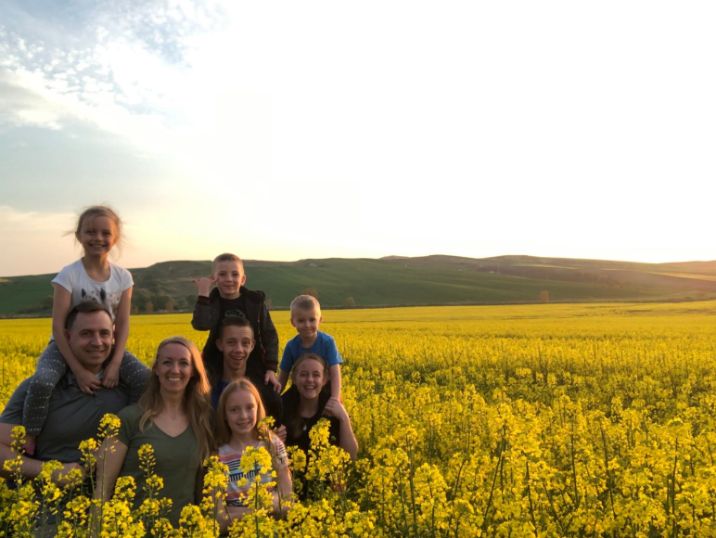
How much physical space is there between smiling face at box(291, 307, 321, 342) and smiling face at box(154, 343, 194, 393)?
1.75 meters

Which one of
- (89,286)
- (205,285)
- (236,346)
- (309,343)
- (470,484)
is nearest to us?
(470,484)

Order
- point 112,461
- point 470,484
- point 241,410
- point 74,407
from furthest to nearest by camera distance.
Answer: point 74,407
point 241,410
point 112,461
point 470,484

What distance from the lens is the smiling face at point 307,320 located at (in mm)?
6504

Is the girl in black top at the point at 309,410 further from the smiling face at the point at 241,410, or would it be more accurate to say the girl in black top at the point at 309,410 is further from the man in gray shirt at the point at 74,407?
the man in gray shirt at the point at 74,407

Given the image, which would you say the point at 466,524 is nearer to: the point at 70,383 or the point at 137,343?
the point at 70,383

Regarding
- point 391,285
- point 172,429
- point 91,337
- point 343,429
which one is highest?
point 91,337

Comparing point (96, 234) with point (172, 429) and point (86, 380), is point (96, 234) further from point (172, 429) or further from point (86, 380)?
point (172, 429)

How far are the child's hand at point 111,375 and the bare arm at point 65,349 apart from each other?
8cm

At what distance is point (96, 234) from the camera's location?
5355mm

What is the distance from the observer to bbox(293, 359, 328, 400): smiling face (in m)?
6.04

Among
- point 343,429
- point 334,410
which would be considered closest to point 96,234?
point 334,410

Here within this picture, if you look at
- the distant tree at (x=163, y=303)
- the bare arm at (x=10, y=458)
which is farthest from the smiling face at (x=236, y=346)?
the distant tree at (x=163, y=303)

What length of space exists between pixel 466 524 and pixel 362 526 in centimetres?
67

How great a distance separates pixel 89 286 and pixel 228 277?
136cm
